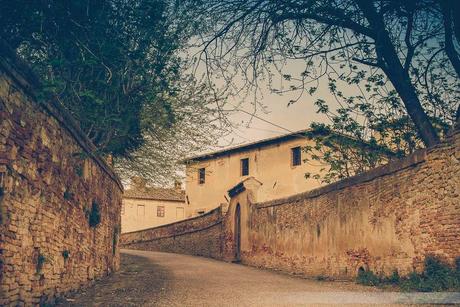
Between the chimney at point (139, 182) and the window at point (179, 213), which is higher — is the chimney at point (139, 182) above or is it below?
below

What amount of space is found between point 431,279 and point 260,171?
2257 centimetres

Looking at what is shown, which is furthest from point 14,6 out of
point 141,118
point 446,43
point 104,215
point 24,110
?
point 446,43

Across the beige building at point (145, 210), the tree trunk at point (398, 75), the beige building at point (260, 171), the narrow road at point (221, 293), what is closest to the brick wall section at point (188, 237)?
the beige building at point (260, 171)

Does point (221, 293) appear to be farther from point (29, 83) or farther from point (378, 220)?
point (29, 83)

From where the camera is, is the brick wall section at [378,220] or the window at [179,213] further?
the window at [179,213]

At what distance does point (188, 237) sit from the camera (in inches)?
1016

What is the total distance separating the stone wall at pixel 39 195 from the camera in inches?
225

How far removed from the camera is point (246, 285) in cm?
1048

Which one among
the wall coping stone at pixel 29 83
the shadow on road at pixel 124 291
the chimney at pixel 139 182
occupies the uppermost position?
the wall coping stone at pixel 29 83

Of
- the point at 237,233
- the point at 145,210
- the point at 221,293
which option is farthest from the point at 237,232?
the point at 145,210

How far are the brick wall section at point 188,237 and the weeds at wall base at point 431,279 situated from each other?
12.6 m

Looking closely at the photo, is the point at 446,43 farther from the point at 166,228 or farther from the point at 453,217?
the point at 166,228

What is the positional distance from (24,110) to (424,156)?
7.05 metres

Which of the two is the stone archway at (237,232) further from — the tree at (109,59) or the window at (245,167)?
the window at (245,167)
